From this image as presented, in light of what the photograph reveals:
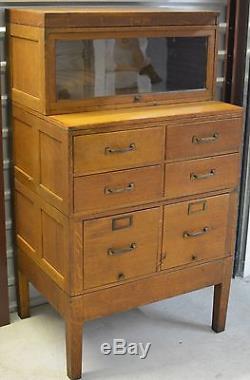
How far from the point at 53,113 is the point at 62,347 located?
36.5 inches

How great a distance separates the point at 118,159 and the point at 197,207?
40cm

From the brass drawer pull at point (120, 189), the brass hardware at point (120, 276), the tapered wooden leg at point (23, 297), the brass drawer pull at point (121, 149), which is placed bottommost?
the tapered wooden leg at point (23, 297)

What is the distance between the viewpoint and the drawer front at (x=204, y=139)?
1944 millimetres

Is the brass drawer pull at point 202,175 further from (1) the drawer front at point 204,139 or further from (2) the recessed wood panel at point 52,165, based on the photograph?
(2) the recessed wood panel at point 52,165

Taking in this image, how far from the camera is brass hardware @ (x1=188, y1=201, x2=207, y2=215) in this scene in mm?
2066

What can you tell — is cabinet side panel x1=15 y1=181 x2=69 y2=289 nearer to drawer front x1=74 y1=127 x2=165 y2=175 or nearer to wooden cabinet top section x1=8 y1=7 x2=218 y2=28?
drawer front x1=74 y1=127 x2=165 y2=175

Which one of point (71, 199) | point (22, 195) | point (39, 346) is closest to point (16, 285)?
point (39, 346)

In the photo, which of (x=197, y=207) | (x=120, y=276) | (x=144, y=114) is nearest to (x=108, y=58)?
(x=144, y=114)

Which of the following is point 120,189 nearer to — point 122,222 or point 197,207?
point 122,222

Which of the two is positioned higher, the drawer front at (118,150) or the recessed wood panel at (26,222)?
A: the drawer front at (118,150)

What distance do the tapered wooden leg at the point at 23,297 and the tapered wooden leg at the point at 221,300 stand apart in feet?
2.50

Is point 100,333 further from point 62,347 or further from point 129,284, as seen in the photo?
point 129,284

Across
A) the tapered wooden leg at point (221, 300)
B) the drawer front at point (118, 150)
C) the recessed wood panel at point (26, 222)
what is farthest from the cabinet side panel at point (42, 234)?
the tapered wooden leg at point (221, 300)

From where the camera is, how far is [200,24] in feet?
6.85
